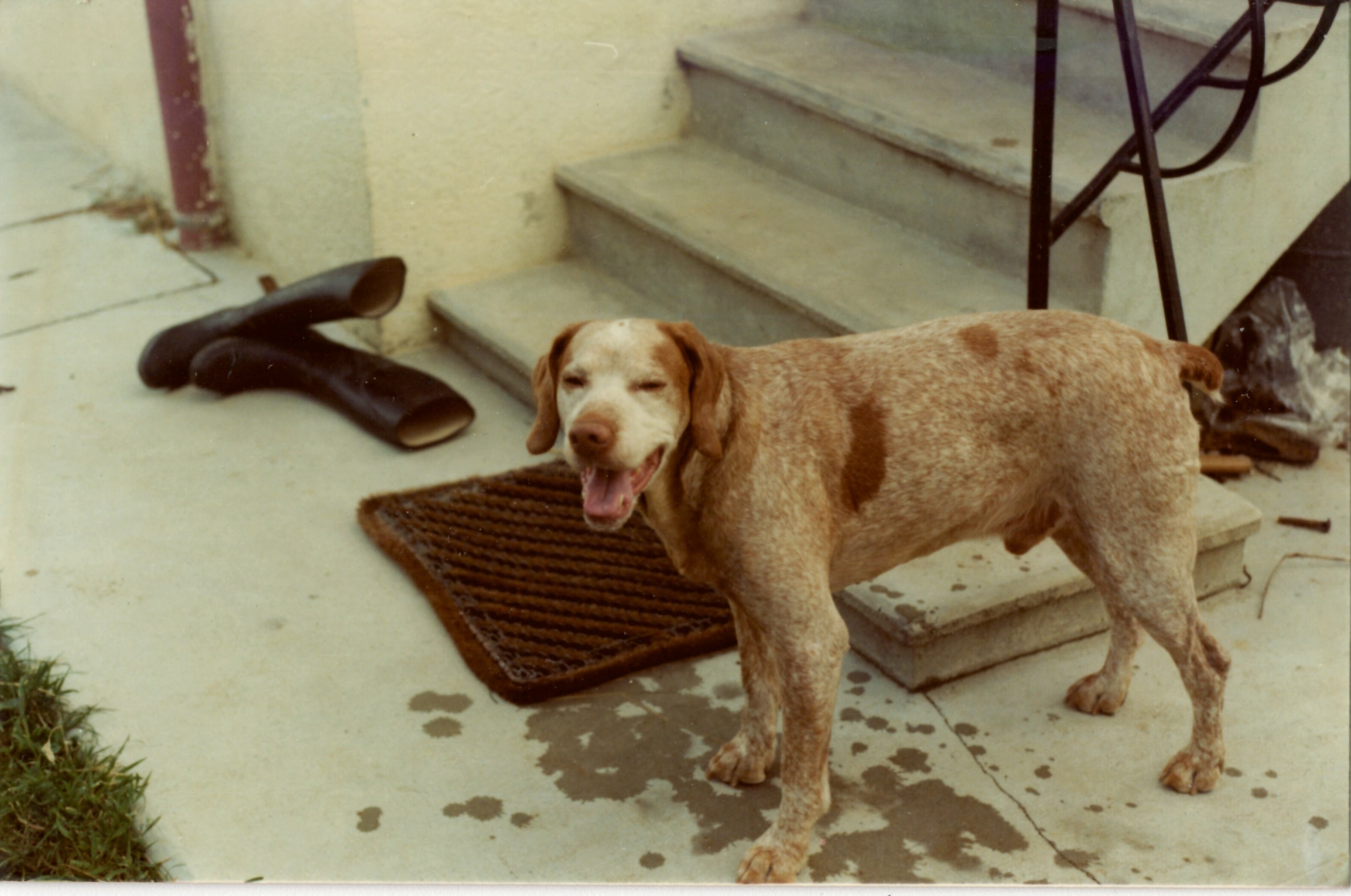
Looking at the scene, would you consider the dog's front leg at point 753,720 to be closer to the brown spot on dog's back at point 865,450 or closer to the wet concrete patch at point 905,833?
the wet concrete patch at point 905,833

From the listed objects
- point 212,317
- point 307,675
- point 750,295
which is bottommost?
point 307,675

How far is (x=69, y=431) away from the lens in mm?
3875

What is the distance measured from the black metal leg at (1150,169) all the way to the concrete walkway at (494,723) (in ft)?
2.52

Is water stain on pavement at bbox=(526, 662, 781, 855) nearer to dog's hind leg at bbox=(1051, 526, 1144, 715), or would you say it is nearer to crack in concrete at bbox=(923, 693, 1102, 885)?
crack in concrete at bbox=(923, 693, 1102, 885)

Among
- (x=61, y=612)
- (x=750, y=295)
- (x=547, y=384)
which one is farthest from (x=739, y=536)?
(x=61, y=612)

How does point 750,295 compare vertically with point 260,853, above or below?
above

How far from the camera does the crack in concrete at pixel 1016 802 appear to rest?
239 cm

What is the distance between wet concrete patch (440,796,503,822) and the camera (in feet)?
8.38

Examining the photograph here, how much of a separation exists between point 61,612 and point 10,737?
0.49 metres

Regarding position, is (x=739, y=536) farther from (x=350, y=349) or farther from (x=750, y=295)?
(x=350, y=349)

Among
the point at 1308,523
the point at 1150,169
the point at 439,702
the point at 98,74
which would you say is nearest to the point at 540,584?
the point at 439,702

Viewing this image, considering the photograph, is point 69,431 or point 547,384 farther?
point 69,431

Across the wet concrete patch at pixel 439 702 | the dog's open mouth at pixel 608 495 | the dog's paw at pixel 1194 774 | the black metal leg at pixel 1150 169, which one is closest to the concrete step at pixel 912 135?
the black metal leg at pixel 1150 169

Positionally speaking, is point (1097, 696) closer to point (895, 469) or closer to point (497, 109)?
point (895, 469)
